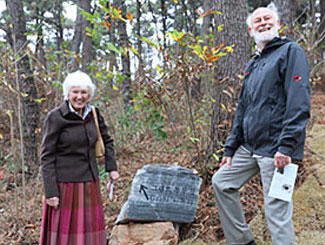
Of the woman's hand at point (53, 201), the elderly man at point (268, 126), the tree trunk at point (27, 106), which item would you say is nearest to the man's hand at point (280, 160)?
the elderly man at point (268, 126)

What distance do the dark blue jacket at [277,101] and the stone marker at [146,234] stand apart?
1397 mm

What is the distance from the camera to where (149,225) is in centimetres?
354

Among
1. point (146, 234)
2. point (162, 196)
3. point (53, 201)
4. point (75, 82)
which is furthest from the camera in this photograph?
point (162, 196)

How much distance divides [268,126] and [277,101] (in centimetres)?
21

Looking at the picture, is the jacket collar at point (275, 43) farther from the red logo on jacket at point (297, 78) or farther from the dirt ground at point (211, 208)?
the dirt ground at point (211, 208)

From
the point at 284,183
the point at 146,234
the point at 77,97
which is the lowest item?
the point at 146,234

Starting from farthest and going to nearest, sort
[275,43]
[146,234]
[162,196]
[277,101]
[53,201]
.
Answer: [162,196], [146,234], [53,201], [275,43], [277,101]

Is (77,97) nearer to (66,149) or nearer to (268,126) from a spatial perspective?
(66,149)

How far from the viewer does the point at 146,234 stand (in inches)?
137

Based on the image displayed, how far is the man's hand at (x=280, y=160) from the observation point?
228 cm

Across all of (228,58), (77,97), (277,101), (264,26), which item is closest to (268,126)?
(277,101)

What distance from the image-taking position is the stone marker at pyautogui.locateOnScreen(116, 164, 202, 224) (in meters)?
3.55

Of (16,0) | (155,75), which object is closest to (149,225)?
Result: (155,75)

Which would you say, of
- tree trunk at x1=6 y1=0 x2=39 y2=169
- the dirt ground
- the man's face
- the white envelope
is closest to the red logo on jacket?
the man's face
